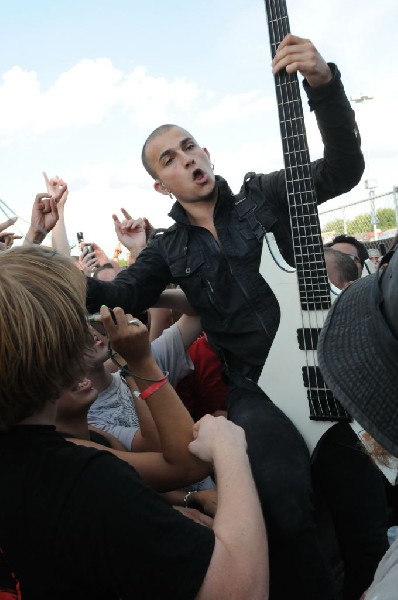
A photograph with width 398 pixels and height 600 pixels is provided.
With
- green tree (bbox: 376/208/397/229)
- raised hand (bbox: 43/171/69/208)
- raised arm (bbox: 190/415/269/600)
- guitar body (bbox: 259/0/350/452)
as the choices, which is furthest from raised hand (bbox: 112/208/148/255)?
green tree (bbox: 376/208/397/229)

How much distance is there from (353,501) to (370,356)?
1667 mm

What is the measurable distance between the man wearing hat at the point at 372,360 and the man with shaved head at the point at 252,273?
3.48 feet

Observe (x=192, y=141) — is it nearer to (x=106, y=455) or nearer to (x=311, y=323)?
(x=311, y=323)

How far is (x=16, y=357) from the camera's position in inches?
47.1

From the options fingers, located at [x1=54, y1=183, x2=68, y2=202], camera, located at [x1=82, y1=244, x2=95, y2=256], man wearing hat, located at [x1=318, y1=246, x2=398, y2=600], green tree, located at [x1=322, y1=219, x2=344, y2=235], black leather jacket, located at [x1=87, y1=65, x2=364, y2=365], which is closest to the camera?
man wearing hat, located at [x1=318, y1=246, x2=398, y2=600]

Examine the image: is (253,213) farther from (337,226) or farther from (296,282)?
(337,226)

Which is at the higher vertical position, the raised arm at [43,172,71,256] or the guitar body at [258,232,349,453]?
the raised arm at [43,172,71,256]

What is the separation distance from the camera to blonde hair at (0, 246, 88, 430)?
1.19 m

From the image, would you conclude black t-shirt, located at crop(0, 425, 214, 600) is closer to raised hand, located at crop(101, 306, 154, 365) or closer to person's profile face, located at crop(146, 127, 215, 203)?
raised hand, located at crop(101, 306, 154, 365)

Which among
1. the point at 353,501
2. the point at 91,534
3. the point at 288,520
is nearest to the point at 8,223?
the point at 288,520

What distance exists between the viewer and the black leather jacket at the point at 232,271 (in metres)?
2.52

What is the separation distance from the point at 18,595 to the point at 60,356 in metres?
0.50

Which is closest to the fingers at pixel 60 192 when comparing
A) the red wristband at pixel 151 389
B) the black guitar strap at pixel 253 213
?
the black guitar strap at pixel 253 213

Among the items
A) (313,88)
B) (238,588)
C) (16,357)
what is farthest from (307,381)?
(16,357)
